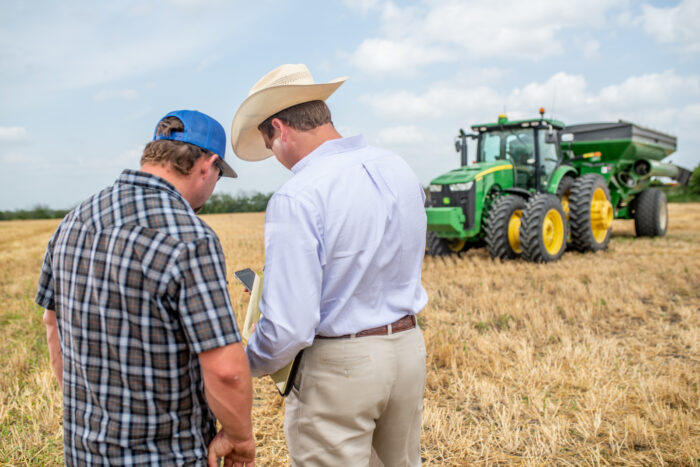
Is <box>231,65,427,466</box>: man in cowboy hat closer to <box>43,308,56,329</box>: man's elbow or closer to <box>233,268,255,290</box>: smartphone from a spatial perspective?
<box>233,268,255,290</box>: smartphone

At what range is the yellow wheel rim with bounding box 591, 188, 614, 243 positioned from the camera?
10.3 m

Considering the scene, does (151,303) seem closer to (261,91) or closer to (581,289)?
(261,91)

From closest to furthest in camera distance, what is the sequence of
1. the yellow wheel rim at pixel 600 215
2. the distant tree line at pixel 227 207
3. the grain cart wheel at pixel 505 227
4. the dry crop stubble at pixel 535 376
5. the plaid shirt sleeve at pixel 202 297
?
1. the plaid shirt sleeve at pixel 202 297
2. the dry crop stubble at pixel 535 376
3. the grain cart wheel at pixel 505 227
4. the yellow wheel rim at pixel 600 215
5. the distant tree line at pixel 227 207

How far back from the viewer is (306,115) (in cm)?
194

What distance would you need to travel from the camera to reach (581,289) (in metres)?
6.82

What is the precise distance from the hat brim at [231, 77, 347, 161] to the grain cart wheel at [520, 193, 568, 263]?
23.3ft

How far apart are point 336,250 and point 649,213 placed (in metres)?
13.5

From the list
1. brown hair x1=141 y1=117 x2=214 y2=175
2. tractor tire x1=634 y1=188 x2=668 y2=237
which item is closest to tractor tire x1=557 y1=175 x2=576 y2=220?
tractor tire x1=634 y1=188 x2=668 y2=237

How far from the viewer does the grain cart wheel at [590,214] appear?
387 inches

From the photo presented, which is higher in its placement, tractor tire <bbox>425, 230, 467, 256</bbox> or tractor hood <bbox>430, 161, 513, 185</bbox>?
tractor hood <bbox>430, 161, 513, 185</bbox>

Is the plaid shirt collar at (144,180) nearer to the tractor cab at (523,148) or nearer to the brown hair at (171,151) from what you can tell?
the brown hair at (171,151)

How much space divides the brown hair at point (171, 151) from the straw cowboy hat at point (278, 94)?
0.37m

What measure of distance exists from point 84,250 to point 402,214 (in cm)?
98

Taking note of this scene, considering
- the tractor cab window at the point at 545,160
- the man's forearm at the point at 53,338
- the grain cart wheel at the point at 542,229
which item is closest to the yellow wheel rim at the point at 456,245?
the grain cart wheel at the point at 542,229
